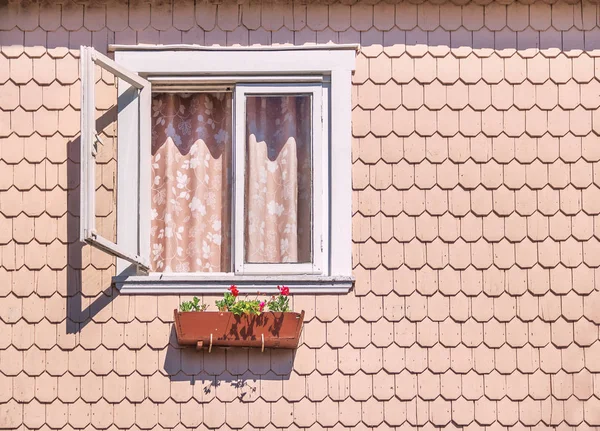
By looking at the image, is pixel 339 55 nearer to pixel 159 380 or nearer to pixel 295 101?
pixel 295 101

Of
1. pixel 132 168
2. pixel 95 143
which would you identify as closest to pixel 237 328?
pixel 132 168

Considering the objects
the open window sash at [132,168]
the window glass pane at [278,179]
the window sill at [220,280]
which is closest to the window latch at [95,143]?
the open window sash at [132,168]

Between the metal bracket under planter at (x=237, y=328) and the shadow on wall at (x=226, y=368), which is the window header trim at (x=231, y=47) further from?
the shadow on wall at (x=226, y=368)

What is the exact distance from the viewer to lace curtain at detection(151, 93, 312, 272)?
5.99 meters

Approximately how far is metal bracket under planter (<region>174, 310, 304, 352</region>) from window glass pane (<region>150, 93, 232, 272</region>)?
43 cm

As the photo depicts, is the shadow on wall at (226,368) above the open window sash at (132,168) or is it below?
below

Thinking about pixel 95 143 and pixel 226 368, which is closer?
pixel 95 143

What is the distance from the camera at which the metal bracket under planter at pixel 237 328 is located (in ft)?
18.5

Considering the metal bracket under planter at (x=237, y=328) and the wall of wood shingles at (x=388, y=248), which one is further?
the wall of wood shingles at (x=388, y=248)

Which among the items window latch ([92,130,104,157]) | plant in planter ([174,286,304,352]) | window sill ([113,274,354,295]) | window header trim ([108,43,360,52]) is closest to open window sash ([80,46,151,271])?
window latch ([92,130,104,157])

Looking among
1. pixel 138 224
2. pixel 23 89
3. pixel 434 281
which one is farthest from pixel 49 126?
pixel 434 281

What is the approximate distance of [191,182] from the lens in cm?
607

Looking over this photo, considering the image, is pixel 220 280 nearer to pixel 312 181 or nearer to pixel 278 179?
pixel 278 179

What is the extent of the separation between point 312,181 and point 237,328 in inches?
41.0
